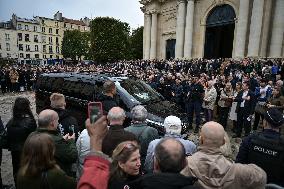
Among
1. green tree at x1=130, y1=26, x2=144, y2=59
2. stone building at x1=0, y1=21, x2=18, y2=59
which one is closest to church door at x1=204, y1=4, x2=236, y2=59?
green tree at x1=130, y1=26, x2=144, y2=59

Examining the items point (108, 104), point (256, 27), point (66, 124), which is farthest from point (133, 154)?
point (256, 27)

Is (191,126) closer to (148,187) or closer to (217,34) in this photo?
(148,187)

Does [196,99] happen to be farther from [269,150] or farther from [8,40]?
[8,40]

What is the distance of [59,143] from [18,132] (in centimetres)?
145

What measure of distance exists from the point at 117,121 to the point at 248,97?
647cm

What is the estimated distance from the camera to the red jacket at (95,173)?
5.43 ft

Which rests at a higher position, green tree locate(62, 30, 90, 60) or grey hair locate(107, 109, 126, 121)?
green tree locate(62, 30, 90, 60)

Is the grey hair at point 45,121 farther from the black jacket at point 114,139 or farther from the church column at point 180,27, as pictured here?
the church column at point 180,27

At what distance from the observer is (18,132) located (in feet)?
14.2

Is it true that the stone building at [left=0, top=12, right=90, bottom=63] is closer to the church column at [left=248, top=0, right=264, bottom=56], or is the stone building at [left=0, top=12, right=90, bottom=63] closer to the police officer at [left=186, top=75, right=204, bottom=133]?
the church column at [left=248, top=0, right=264, bottom=56]

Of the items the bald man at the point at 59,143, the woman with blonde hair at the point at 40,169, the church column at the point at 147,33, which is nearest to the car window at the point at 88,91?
the bald man at the point at 59,143

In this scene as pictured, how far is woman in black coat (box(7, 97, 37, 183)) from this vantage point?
4352 mm

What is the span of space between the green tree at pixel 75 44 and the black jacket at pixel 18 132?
83290mm

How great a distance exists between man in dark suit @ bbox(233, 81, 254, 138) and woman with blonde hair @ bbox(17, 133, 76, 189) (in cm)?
779
